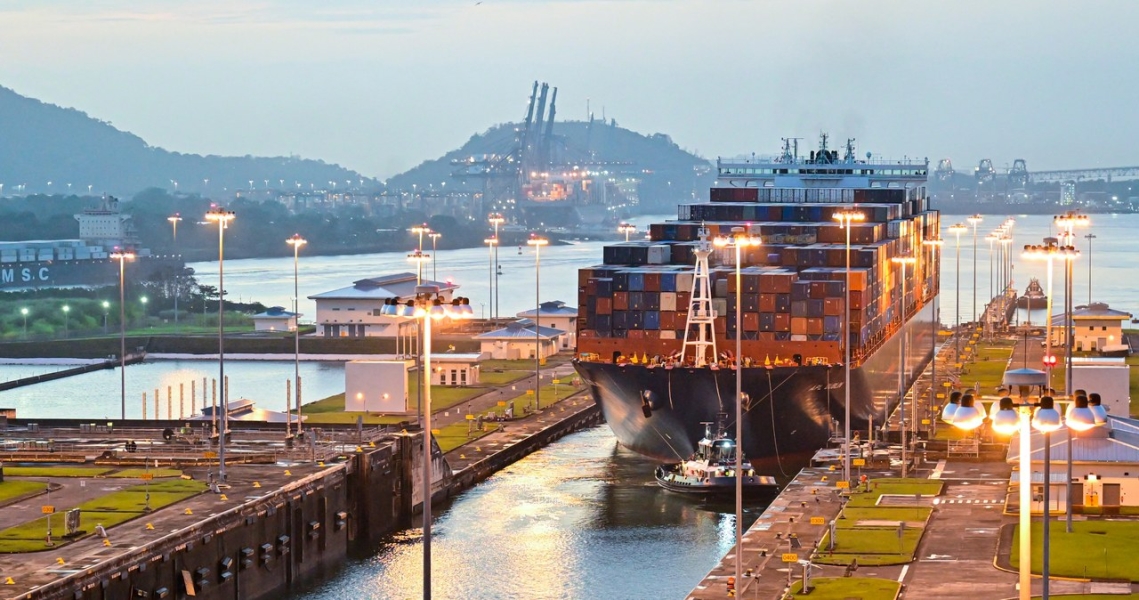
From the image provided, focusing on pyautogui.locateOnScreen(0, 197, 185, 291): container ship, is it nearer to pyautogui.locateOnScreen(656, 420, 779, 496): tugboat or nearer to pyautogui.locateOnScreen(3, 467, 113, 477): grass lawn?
pyautogui.locateOnScreen(656, 420, 779, 496): tugboat

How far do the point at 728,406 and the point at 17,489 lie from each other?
19186 millimetres

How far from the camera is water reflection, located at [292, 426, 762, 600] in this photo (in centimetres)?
3650

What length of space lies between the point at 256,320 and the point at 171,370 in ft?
54.2

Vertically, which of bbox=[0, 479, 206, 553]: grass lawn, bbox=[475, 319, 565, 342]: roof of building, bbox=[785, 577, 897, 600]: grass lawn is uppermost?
bbox=[475, 319, 565, 342]: roof of building

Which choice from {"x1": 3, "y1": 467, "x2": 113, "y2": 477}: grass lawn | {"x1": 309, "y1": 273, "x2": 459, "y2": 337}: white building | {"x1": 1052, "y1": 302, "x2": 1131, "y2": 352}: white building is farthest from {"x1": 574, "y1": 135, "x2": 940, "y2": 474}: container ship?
{"x1": 309, "y1": 273, "x2": 459, "y2": 337}: white building

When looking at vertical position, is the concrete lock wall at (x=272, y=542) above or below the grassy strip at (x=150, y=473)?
below

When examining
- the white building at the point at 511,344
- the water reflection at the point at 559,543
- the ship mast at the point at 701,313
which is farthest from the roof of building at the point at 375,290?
the water reflection at the point at 559,543

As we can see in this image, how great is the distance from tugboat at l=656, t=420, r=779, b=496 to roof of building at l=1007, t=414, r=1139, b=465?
8854mm

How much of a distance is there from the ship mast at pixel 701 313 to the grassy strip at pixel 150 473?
15235mm

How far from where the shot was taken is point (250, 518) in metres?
35.1

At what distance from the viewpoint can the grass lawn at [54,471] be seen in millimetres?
40219

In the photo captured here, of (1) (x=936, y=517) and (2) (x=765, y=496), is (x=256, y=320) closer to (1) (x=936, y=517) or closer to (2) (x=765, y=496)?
(2) (x=765, y=496)

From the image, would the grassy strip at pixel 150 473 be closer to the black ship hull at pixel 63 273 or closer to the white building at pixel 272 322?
the white building at pixel 272 322

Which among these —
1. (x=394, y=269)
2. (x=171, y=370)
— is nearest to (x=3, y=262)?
(x=394, y=269)
